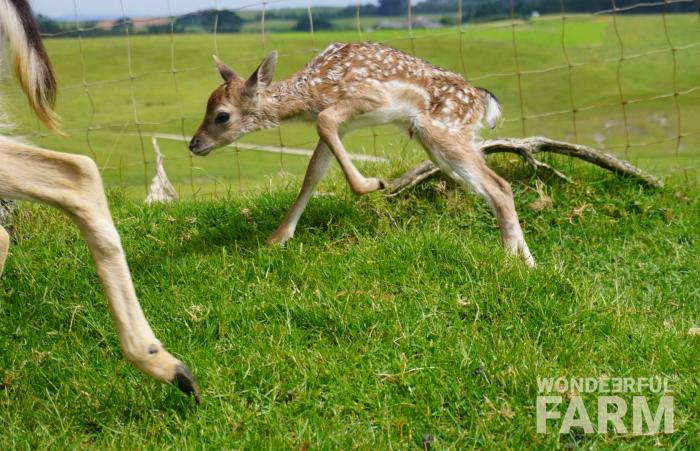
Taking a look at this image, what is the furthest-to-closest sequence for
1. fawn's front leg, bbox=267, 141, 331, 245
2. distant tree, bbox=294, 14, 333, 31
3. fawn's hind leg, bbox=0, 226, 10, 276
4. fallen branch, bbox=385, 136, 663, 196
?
distant tree, bbox=294, 14, 333, 31 < fallen branch, bbox=385, 136, 663, 196 < fawn's front leg, bbox=267, 141, 331, 245 < fawn's hind leg, bbox=0, 226, 10, 276

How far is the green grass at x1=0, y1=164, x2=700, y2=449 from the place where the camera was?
344cm

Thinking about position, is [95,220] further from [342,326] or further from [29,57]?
[342,326]

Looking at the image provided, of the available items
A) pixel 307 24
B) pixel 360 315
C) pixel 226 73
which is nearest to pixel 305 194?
pixel 226 73

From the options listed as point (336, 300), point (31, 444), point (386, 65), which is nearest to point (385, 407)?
point (336, 300)

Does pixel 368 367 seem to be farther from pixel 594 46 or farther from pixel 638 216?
pixel 594 46

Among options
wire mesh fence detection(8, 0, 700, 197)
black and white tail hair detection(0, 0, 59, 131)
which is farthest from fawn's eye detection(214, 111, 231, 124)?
wire mesh fence detection(8, 0, 700, 197)

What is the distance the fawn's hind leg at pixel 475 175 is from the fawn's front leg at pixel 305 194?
638 millimetres

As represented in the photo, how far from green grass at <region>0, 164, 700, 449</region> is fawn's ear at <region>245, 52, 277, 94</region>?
0.75 metres

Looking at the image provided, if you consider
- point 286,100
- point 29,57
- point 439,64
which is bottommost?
point 439,64

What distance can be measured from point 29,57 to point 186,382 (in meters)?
1.77

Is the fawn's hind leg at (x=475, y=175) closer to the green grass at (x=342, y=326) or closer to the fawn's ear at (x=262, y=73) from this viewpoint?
the green grass at (x=342, y=326)

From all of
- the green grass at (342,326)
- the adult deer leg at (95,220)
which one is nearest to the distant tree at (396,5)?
the green grass at (342,326)

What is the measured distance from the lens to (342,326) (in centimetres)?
397

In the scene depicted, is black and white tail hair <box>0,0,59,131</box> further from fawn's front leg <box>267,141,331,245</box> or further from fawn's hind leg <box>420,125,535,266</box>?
fawn's hind leg <box>420,125,535,266</box>
